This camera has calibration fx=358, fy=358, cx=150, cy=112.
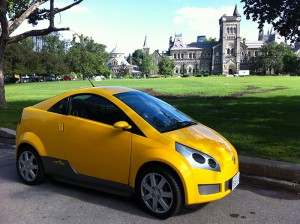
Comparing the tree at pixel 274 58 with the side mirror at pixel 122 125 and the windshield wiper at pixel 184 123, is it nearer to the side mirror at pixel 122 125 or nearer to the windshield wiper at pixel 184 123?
the windshield wiper at pixel 184 123

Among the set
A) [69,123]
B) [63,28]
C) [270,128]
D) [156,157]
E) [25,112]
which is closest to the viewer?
[156,157]

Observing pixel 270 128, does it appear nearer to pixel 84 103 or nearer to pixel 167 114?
pixel 167 114

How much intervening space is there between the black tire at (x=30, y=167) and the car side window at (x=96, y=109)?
3.27ft

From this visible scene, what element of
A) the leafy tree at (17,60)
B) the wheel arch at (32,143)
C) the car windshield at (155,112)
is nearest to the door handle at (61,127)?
the wheel arch at (32,143)

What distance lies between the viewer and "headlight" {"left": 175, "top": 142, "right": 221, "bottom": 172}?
4.24 m

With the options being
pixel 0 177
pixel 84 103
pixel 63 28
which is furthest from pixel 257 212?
pixel 63 28

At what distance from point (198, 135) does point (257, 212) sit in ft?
4.03

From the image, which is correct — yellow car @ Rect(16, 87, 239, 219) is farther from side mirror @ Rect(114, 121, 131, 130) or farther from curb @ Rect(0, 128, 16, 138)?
curb @ Rect(0, 128, 16, 138)

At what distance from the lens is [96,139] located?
4883mm

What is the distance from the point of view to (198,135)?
480cm

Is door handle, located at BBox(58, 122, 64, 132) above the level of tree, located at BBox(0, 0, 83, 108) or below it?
below

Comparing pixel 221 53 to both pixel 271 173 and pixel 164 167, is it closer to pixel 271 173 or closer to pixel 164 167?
pixel 271 173

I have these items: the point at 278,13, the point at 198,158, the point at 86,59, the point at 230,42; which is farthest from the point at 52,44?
the point at 198,158

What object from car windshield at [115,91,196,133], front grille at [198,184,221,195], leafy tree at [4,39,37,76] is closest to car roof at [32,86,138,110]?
car windshield at [115,91,196,133]
